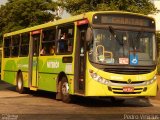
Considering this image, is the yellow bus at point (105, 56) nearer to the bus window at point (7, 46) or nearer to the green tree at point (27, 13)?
the bus window at point (7, 46)

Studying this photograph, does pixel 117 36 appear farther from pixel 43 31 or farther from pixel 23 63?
pixel 23 63

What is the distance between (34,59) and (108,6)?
8993 mm

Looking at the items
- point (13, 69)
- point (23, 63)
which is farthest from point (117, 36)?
point (13, 69)

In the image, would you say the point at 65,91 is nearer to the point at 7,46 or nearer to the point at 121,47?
the point at 121,47

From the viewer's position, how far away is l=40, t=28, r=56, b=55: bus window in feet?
60.2

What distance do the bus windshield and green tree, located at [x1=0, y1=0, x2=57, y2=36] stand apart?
3299 centimetres

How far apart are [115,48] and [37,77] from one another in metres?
5.44

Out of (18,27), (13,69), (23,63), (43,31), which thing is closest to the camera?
(43,31)

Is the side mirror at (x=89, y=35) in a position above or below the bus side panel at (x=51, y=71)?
above

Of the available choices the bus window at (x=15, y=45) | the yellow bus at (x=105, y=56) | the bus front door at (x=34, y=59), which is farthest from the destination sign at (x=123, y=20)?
the bus window at (x=15, y=45)

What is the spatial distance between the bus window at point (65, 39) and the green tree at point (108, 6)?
10105mm

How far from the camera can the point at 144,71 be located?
15695 millimetres

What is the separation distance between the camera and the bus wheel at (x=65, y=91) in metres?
16.8

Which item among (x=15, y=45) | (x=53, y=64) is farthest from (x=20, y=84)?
(x=53, y=64)
